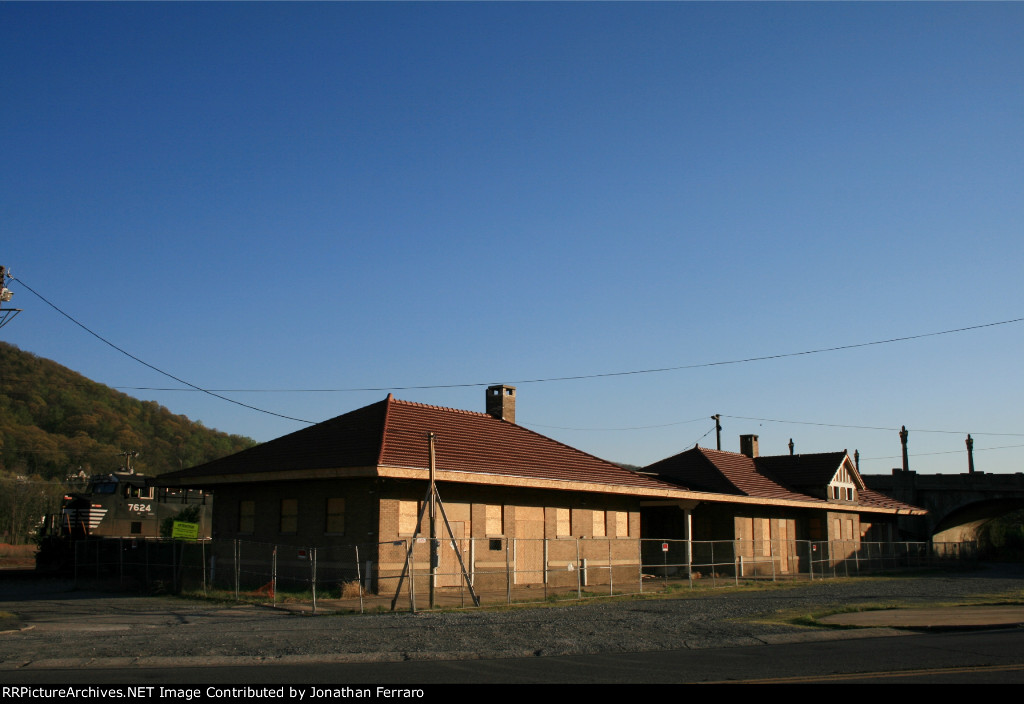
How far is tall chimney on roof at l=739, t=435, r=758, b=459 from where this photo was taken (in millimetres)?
51062

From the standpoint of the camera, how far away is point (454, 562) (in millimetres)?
25922

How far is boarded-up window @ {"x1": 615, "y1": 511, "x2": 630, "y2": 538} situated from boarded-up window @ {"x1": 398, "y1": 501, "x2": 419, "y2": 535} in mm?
10276

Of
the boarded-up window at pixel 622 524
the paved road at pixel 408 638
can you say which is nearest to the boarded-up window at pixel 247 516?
the paved road at pixel 408 638

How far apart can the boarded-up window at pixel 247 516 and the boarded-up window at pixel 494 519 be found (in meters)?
7.33

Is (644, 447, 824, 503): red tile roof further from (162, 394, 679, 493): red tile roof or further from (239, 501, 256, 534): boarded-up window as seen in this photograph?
(239, 501, 256, 534): boarded-up window

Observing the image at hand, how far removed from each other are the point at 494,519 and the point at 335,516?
16.7 ft

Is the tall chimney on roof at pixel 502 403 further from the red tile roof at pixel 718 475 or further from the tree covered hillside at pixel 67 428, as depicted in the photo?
the tree covered hillside at pixel 67 428

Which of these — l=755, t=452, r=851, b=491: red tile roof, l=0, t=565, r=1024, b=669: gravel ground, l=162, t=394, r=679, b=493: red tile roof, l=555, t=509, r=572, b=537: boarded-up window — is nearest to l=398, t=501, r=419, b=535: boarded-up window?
l=162, t=394, r=679, b=493: red tile roof

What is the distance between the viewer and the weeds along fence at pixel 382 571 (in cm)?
2252

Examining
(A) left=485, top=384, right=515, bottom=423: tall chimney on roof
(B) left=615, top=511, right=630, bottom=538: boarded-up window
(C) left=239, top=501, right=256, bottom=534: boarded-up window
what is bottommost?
(B) left=615, top=511, right=630, bottom=538: boarded-up window

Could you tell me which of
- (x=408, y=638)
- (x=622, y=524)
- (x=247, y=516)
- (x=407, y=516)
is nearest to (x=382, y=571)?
(x=407, y=516)

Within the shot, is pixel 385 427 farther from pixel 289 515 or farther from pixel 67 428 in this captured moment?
pixel 67 428

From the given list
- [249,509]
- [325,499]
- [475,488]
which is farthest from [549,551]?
[249,509]
